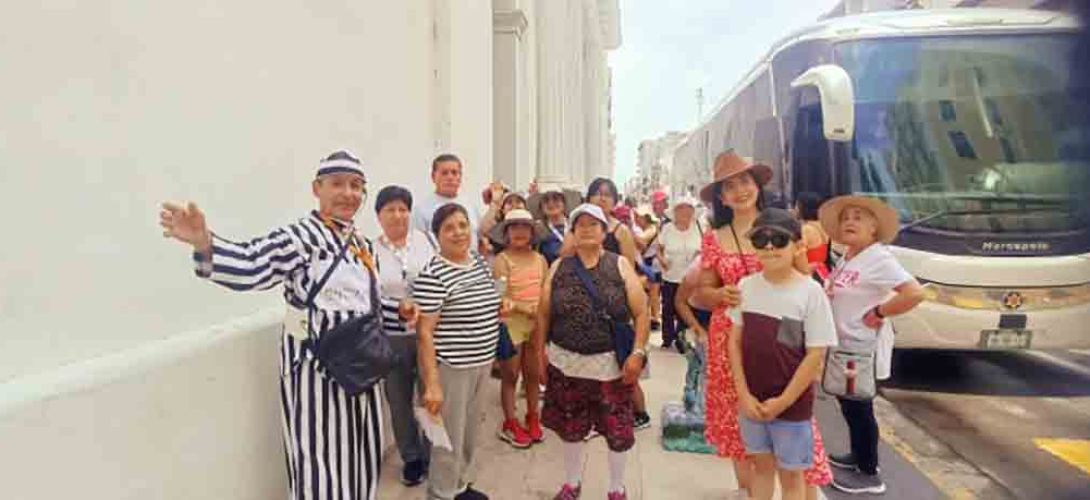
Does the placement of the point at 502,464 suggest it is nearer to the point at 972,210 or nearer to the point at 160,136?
the point at 160,136

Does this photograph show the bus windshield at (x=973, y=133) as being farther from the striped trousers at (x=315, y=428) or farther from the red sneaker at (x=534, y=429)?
the striped trousers at (x=315, y=428)

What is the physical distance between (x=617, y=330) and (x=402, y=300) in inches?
43.5

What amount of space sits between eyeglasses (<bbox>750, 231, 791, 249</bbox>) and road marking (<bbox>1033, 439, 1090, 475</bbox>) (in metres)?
3.21

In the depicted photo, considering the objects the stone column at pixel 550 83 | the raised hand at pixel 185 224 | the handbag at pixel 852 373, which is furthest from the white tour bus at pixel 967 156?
the stone column at pixel 550 83

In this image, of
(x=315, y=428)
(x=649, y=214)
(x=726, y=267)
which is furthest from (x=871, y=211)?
(x=649, y=214)

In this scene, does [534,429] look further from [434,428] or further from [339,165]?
[339,165]

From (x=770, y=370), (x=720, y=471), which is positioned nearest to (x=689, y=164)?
(x=720, y=471)

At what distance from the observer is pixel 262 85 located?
11.4 ft

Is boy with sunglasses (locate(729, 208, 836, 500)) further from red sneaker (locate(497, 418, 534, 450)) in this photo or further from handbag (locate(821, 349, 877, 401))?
red sneaker (locate(497, 418, 534, 450))

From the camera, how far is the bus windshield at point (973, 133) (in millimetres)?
6613

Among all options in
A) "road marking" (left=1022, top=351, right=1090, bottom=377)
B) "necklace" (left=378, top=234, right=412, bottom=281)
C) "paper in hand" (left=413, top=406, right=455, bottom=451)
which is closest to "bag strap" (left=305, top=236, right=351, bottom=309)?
"paper in hand" (left=413, top=406, right=455, bottom=451)

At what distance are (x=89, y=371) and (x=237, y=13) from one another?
1720mm

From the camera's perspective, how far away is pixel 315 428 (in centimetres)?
282

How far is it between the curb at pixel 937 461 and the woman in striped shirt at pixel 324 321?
3536mm
